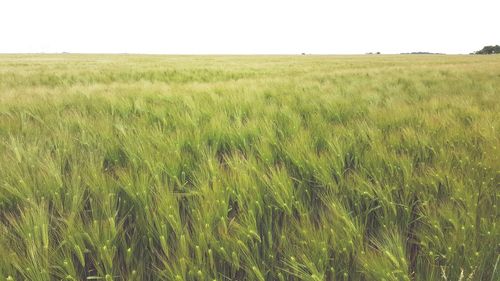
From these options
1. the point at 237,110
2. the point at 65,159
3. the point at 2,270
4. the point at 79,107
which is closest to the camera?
the point at 2,270

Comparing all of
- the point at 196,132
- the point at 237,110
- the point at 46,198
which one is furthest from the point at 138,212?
the point at 237,110

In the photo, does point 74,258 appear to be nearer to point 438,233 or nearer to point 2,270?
point 2,270

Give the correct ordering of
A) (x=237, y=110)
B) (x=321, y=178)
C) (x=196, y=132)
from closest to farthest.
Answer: (x=321, y=178), (x=196, y=132), (x=237, y=110)

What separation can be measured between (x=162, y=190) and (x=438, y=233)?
0.98 m

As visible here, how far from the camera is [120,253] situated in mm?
977

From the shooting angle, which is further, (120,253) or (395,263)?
(120,253)

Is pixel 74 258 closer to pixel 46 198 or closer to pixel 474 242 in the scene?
pixel 46 198

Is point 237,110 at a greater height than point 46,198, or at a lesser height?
greater
